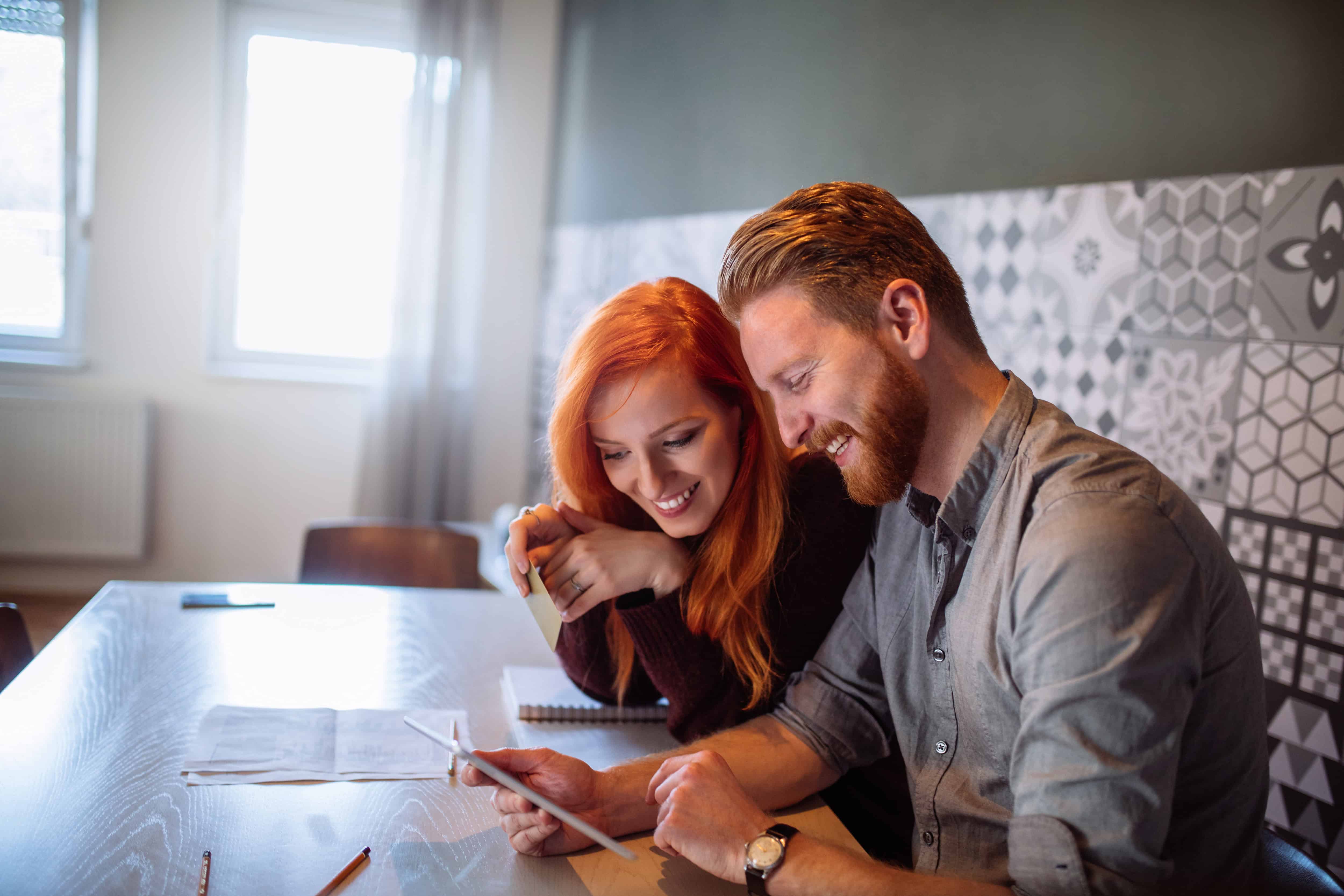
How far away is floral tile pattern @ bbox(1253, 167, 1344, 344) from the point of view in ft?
4.93

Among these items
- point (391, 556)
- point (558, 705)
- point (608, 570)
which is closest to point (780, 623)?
point (608, 570)

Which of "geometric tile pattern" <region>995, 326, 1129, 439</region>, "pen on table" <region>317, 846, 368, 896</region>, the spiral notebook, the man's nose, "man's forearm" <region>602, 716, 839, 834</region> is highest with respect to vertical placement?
"geometric tile pattern" <region>995, 326, 1129, 439</region>

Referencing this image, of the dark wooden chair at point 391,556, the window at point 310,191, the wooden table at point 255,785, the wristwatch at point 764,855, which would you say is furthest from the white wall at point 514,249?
the wristwatch at point 764,855

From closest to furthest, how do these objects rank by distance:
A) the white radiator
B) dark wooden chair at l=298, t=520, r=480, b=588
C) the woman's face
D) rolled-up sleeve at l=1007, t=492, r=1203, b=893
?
rolled-up sleeve at l=1007, t=492, r=1203, b=893, the woman's face, dark wooden chair at l=298, t=520, r=480, b=588, the white radiator

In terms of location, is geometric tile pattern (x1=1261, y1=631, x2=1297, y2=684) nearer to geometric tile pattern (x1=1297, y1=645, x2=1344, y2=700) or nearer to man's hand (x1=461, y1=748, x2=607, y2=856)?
geometric tile pattern (x1=1297, y1=645, x2=1344, y2=700)

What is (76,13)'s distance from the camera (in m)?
4.35

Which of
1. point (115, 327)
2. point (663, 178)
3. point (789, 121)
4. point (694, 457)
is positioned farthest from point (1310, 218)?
point (115, 327)

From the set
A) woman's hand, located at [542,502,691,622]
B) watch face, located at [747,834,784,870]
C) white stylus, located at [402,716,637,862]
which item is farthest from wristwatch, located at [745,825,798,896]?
woman's hand, located at [542,502,691,622]

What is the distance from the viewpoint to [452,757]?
54.2 inches

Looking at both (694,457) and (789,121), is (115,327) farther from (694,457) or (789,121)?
(694,457)

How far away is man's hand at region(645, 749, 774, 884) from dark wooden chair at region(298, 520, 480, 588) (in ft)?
5.15

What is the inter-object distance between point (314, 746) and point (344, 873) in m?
0.37

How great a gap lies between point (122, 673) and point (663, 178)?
8.96 ft

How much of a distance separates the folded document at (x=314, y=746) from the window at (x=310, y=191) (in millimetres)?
3392
